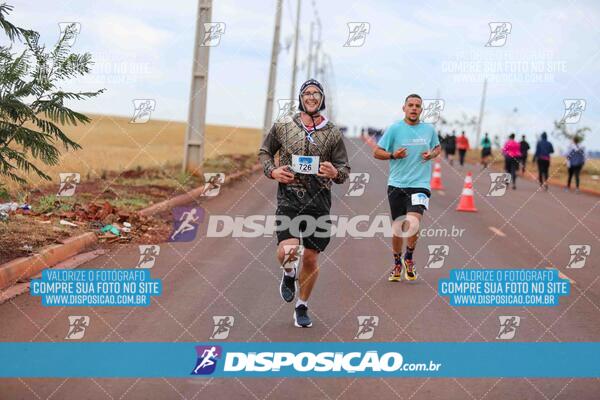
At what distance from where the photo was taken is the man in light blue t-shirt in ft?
31.7

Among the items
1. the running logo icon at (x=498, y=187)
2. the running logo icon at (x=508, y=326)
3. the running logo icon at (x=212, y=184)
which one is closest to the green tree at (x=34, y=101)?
the running logo icon at (x=508, y=326)

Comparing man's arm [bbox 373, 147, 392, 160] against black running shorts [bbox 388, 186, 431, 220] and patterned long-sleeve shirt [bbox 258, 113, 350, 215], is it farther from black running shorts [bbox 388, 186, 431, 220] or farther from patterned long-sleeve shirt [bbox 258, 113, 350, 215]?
patterned long-sleeve shirt [bbox 258, 113, 350, 215]

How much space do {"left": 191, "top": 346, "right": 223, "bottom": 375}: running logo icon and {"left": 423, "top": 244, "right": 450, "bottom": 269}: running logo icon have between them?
5298 mm

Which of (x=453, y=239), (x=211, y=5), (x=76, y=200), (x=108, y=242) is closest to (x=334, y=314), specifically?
(x=108, y=242)

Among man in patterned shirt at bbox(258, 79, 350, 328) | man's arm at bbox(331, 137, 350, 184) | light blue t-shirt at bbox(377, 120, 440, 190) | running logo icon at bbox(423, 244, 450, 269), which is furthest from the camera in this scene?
running logo icon at bbox(423, 244, 450, 269)

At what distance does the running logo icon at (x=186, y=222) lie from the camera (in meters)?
13.5

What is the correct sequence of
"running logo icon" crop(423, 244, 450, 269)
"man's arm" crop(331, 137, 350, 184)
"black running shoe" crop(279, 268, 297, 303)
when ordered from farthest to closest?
"running logo icon" crop(423, 244, 450, 269) → "black running shoe" crop(279, 268, 297, 303) → "man's arm" crop(331, 137, 350, 184)

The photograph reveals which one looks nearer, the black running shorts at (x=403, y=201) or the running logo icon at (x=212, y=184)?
the black running shorts at (x=403, y=201)

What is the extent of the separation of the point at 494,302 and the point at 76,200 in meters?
8.25

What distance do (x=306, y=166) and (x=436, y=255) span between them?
5605 mm

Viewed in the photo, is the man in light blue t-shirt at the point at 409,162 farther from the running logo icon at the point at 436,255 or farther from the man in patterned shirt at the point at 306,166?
the man in patterned shirt at the point at 306,166

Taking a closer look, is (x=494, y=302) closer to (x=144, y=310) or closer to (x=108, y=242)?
(x=144, y=310)

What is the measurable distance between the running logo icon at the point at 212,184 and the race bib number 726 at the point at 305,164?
1192cm

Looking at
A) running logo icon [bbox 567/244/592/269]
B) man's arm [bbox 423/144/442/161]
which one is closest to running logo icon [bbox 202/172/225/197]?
running logo icon [bbox 567/244/592/269]
